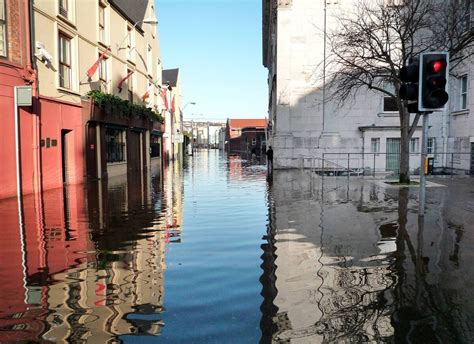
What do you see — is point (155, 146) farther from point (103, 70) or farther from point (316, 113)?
point (316, 113)

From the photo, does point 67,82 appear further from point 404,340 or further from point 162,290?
point 404,340

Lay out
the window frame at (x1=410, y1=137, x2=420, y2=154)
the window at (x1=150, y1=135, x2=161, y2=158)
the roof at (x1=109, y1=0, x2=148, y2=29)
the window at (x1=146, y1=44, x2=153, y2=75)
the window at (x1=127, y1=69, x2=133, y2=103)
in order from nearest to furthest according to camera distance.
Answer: the window at (x1=127, y1=69, x2=133, y2=103) < the window frame at (x1=410, y1=137, x2=420, y2=154) < the roof at (x1=109, y1=0, x2=148, y2=29) < the window at (x1=146, y1=44, x2=153, y2=75) < the window at (x1=150, y1=135, x2=161, y2=158)

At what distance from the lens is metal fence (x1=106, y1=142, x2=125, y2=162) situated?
22797 mm

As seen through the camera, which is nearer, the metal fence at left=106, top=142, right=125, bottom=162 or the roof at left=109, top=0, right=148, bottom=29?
the metal fence at left=106, top=142, right=125, bottom=162

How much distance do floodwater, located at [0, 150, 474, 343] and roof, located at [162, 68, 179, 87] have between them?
4982 centimetres

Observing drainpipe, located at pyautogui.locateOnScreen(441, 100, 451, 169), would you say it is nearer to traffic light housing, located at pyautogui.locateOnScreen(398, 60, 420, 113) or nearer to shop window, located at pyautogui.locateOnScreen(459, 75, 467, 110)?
shop window, located at pyautogui.locateOnScreen(459, 75, 467, 110)

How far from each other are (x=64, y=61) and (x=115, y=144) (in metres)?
7.05

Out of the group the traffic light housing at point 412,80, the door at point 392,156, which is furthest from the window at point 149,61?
the traffic light housing at point 412,80

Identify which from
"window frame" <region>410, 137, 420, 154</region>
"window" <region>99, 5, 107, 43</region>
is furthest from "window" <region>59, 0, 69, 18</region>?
"window frame" <region>410, 137, 420, 154</region>

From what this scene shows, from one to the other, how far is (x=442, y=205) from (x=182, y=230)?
23.4 feet

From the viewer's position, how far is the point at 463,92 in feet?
76.8

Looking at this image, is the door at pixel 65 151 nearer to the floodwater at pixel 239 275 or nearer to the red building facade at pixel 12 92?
the red building facade at pixel 12 92

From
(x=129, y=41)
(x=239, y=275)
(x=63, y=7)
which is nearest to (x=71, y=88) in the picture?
(x=63, y=7)

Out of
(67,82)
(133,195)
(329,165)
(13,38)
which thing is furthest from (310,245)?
(329,165)
